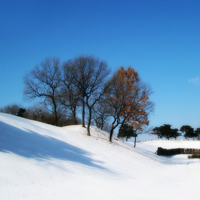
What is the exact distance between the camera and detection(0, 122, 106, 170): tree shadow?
13.0 metres

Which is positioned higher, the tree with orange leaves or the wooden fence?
the tree with orange leaves

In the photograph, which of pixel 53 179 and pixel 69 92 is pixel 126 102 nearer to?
pixel 69 92

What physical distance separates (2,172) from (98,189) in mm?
4237

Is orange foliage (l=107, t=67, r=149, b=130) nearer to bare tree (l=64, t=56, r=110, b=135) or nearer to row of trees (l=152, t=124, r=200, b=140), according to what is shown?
bare tree (l=64, t=56, r=110, b=135)

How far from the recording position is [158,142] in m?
60.0

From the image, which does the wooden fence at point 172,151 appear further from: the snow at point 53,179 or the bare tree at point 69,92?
the snow at point 53,179

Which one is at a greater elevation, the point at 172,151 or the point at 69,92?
the point at 69,92

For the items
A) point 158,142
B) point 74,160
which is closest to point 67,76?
point 74,160

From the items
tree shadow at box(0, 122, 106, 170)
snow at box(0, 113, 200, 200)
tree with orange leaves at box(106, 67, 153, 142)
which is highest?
tree with orange leaves at box(106, 67, 153, 142)

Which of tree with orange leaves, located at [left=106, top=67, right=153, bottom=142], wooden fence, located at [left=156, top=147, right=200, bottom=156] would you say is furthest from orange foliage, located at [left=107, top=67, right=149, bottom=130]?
wooden fence, located at [left=156, top=147, right=200, bottom=156]

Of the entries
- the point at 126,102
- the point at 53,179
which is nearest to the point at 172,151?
the point at 126,102

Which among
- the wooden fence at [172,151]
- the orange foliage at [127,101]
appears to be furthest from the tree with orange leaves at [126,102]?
the wooden fence at [172,151]

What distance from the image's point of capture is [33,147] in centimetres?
1447

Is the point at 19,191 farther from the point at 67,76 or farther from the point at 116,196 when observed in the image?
the point at 67,76
